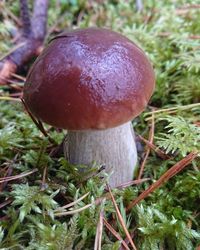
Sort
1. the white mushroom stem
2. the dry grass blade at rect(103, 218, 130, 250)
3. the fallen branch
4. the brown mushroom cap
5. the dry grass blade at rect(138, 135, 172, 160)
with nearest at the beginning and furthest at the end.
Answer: the brown mushroom cap, the dry grass blade at rect(103, 218, 130, 250), the white mushroom stem, the dry grass blade at rect(138, 135, 172, 160), the fallen branch

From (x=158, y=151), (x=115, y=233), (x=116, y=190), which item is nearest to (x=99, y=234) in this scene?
(x=115, y=233)

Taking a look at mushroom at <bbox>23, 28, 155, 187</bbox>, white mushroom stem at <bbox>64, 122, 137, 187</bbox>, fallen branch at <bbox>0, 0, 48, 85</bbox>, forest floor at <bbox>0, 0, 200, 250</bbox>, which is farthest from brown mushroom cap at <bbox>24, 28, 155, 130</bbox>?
fallen branch at <bbox>0, 0, 48, 85</bbox>

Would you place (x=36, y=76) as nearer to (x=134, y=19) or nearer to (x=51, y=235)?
(x=51, y=235)

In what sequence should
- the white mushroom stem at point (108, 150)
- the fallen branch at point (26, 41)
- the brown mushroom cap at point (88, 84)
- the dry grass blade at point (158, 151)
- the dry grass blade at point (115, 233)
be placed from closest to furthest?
1. the brown mushroom cap at point (88, 84)
2. the dry grass blade at point (115, 233)
3. the white mushroom stem at point (108, 150)
4. the dry grass blade at point (158, 151)
5. the fallen branch at point (26, 41)

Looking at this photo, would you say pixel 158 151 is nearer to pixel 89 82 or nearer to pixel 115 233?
pixel 115 233

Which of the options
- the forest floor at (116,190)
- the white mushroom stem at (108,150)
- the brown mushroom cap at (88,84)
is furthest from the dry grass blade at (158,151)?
the brown mushroom cap at (88,84)

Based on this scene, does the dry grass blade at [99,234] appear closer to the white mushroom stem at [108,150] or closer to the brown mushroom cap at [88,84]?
the white mushroom stem at [108,150]

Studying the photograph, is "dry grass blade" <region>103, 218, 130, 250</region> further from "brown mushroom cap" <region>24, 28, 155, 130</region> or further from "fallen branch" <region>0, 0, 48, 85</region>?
"fallen branch" <region>0, 0, 48, 85</region>

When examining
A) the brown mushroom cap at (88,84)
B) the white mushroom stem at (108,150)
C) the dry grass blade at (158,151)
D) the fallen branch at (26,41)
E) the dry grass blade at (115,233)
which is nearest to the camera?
the brown mushroom cap at (88,84)
